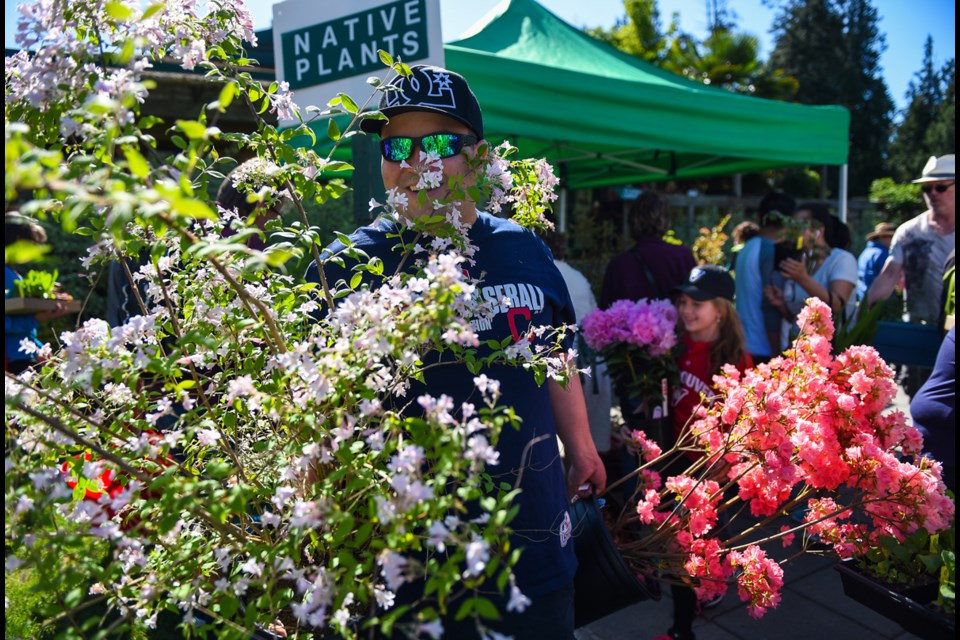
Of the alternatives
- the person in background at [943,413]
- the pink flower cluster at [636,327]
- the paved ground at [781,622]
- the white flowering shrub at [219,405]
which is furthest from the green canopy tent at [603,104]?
A: the white flowering shrub at [219,405]

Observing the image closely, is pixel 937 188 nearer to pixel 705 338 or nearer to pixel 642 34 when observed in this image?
pixel 705 338

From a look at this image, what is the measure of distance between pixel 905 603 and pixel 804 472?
378mm

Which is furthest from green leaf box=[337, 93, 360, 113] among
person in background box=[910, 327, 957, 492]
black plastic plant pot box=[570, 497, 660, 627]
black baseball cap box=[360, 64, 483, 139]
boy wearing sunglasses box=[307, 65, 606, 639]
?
person in background box=[910, 327, 957, 492]

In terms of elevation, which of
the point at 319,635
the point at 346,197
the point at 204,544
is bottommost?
the point at 319,635

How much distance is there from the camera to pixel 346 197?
743 centimetres

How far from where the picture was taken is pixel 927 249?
4.29 meters

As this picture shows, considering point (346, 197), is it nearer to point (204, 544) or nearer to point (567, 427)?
point (567, 427)

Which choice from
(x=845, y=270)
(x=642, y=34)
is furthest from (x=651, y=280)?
(x=642, y=34)

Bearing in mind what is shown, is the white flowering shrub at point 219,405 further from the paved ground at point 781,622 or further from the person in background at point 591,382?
the person in background at point 591,382

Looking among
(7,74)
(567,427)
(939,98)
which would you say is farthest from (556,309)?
(939,98)

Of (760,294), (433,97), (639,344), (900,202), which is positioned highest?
(900,202)

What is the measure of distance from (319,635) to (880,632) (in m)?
2.63

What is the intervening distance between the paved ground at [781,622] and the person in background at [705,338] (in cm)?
66

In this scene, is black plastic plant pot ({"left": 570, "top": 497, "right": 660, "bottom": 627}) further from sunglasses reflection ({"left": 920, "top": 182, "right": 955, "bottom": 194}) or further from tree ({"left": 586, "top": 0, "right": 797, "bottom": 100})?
tree ({"left": 586, "top": 0, "right": 797, "bottom": 100})
